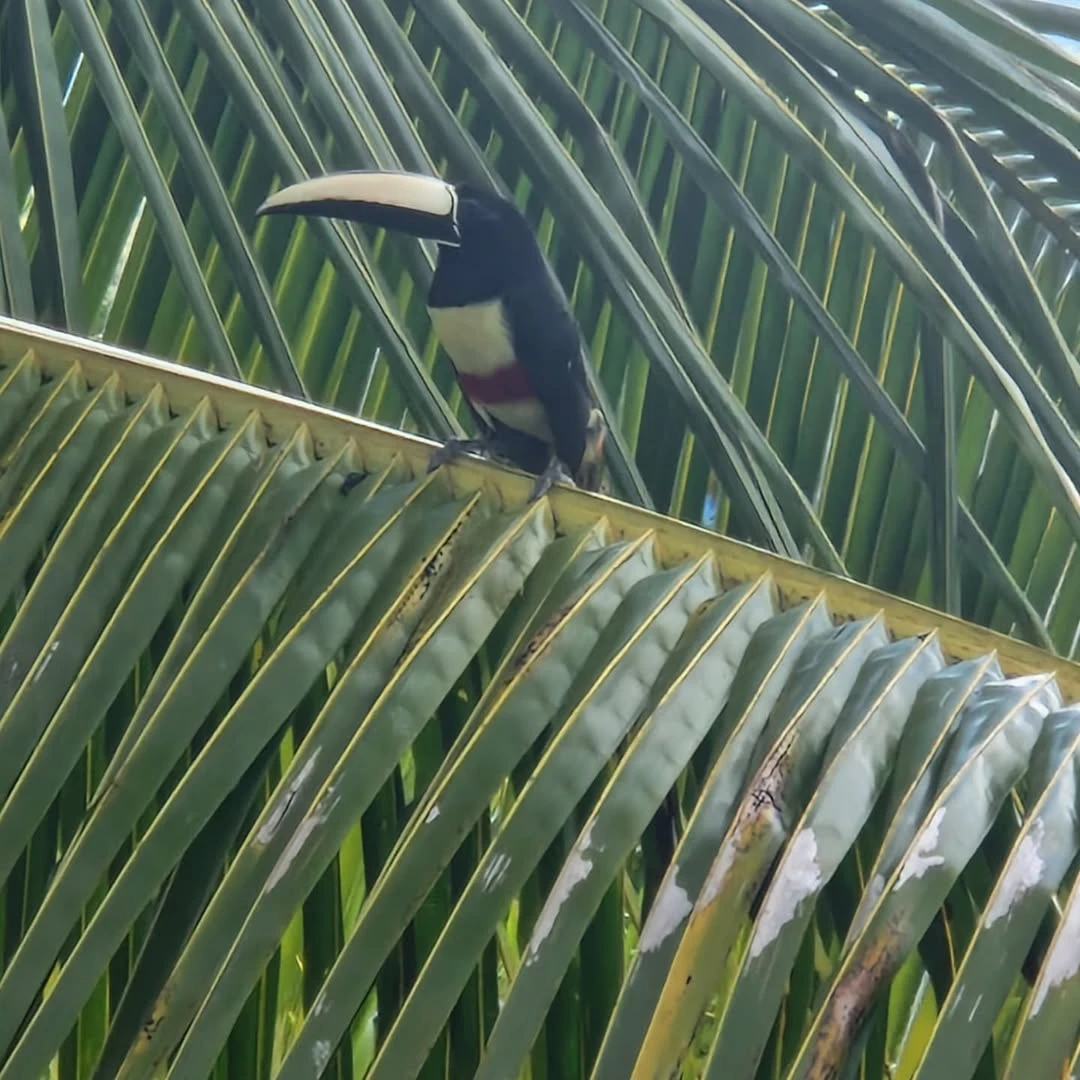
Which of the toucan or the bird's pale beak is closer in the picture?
the bird's pale beak

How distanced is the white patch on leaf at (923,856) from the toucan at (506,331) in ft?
2.65

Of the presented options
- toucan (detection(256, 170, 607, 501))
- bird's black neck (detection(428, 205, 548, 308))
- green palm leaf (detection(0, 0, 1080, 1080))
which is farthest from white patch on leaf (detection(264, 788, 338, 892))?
bird's black neck (detection(428, 205, 548, 308))

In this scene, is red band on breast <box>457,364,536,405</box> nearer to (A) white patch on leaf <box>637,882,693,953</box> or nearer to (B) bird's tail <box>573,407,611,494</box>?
(B) bird's tail <box>573,407,611,494</box>

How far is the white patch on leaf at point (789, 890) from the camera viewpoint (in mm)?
506

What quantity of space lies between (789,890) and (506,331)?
103 cm

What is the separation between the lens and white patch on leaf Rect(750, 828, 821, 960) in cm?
51

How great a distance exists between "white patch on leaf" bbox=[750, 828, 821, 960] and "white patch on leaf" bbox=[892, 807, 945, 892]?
0.03m

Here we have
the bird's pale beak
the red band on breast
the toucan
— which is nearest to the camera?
the bird's pale beak

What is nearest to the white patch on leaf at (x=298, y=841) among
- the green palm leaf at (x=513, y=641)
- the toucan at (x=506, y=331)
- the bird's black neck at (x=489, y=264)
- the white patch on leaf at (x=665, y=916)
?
the green palm leaf at (x=513, y=641)

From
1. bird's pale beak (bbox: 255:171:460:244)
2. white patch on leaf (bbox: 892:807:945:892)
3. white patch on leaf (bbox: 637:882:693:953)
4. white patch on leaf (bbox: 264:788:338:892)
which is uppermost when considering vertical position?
bird's pale beak (bbox: 255:171:460:244)

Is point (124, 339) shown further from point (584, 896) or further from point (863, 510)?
point (584, 896)

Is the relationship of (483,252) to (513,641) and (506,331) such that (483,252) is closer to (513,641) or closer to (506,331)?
(506,331)

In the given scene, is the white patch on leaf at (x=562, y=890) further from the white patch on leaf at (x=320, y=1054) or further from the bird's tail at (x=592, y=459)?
the bird's tail at (x=592, y=459)

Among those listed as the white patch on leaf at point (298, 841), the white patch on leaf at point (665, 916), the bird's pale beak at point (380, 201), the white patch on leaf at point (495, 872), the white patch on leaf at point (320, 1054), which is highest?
the bird's pale beak at point (380, 201)
